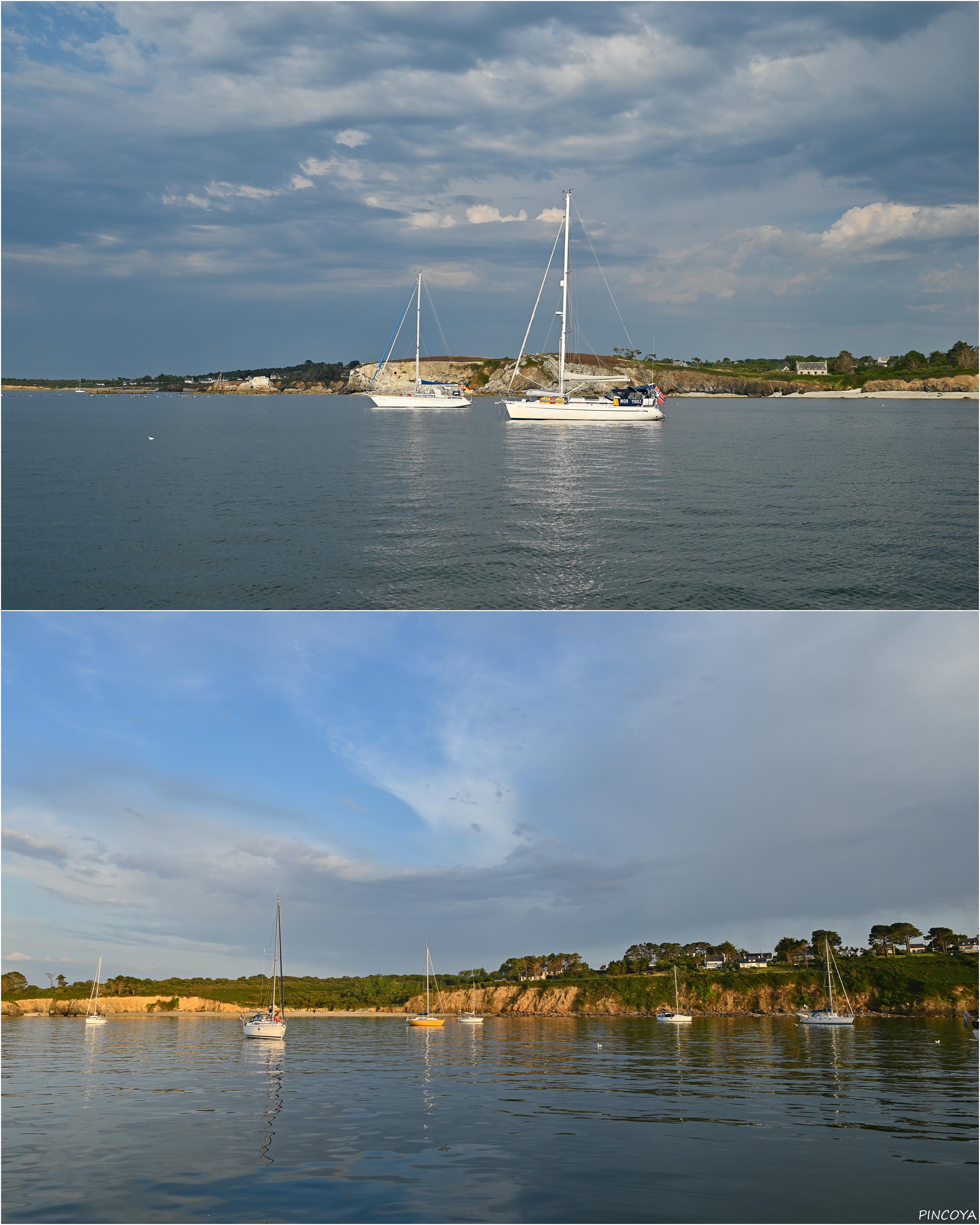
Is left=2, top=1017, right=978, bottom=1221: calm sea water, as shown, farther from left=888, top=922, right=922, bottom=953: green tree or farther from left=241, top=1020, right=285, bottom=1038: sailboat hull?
left=888, top=922, right=922, bottom=953: green tree

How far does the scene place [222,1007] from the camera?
4301 inches

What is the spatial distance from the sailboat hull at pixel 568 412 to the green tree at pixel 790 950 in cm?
6932

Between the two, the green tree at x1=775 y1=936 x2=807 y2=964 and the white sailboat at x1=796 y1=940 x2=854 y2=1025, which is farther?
the green tree at x1=775 y1=936 x2=807 y2=964

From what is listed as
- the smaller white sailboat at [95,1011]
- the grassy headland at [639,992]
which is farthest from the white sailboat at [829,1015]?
the smaller white sailboat at [95,1011]

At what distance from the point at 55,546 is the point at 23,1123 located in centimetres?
2456

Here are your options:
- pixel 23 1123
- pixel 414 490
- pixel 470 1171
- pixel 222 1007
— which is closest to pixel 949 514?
pixel 414 490

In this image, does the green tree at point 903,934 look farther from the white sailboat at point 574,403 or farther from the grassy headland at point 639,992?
the white sailboat at point 574,403

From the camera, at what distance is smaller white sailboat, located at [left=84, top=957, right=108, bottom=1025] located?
7288 cm

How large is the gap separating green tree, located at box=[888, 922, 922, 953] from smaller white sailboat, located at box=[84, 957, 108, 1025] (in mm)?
88972

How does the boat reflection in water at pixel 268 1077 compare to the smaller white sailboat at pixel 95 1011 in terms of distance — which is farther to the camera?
the smaller white sailboat at pixel 95 1011

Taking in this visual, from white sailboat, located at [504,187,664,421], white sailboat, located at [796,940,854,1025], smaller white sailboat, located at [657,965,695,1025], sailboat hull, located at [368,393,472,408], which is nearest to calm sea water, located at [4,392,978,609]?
white sailboat, located at [504,187,664,421]

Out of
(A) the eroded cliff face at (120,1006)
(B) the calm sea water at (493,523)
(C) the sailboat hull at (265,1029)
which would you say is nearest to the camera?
(B) the calm sea water at (493,523)

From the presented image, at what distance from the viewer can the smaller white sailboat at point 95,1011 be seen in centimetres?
7288

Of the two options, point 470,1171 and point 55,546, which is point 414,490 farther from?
point 470,1171
